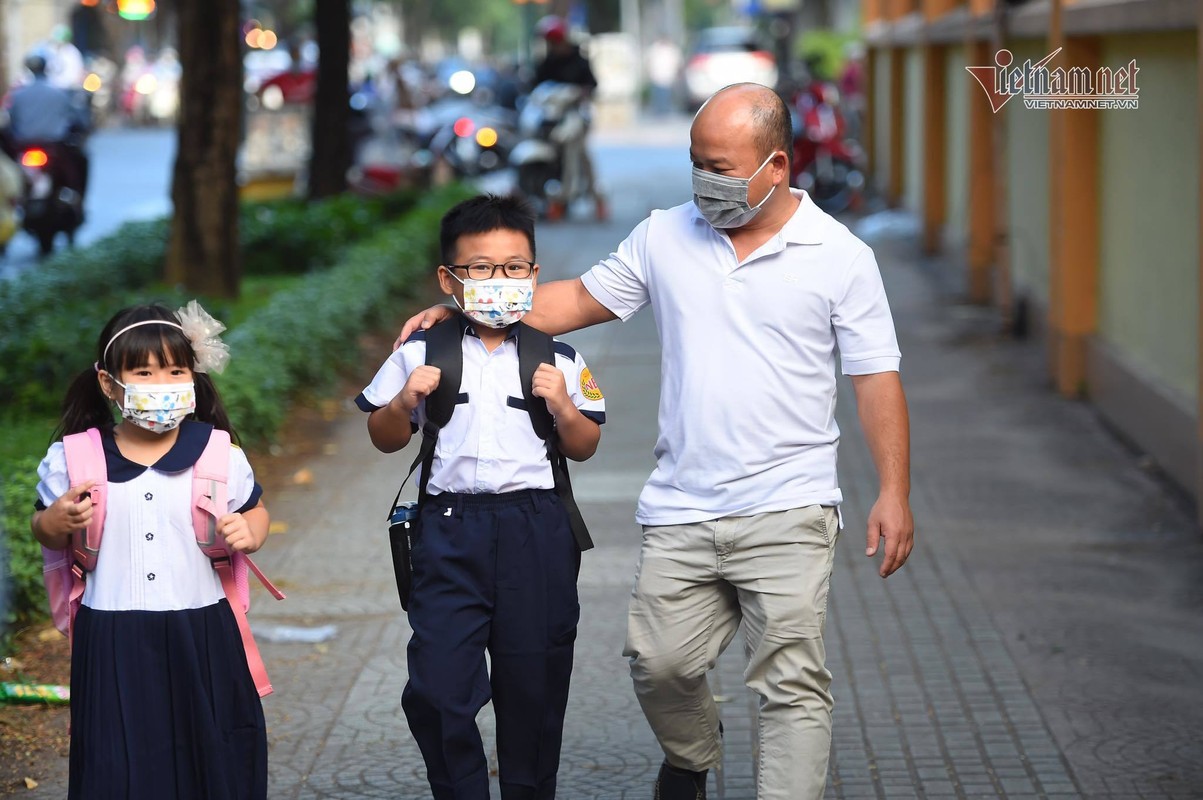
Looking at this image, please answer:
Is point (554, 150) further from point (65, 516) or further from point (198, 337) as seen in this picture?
point (65, 516)

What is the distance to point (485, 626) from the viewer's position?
3.77 metres

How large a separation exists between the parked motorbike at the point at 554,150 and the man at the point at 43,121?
471 cm

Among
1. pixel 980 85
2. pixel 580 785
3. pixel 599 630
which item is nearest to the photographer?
pixel 580 785

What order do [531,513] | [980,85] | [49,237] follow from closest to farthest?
1. [531,513]
2. [980,85]
3. [49,237]

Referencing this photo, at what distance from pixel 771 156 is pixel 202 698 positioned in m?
1.67

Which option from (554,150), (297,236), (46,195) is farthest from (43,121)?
(554,150)

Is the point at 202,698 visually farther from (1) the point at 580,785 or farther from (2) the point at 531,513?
(1) the point at 580,785

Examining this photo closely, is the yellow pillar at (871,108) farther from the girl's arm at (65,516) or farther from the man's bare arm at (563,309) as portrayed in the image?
the girl's arm at (65,516)

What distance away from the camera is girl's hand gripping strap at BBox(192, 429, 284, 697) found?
3574mm

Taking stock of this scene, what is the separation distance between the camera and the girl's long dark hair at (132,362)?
11.7 ft

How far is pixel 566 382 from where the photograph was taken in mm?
3797

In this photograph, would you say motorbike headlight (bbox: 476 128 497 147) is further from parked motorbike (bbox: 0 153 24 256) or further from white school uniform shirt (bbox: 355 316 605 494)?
white school uniform shirt (bbox: 355 316 605 494)

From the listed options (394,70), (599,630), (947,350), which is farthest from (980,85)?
(394,70)

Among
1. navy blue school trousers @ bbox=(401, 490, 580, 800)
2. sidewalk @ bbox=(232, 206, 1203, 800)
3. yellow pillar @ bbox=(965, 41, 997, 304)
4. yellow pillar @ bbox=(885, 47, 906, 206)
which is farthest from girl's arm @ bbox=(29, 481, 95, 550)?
yellow pillar @ bbox=(885, 47, 906, 206)
